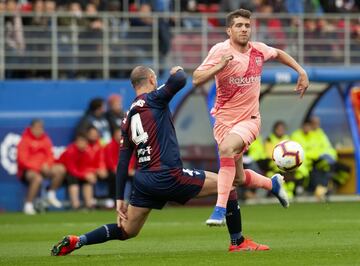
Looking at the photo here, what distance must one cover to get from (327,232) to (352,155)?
11.1 m

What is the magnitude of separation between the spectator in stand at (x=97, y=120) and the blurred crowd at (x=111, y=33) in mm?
1419

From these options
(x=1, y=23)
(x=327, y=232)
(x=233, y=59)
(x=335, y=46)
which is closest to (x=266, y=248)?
(x=233, y=59)

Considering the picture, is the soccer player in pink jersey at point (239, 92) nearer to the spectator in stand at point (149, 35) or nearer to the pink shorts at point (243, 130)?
the pink shorts at point (243, 130)

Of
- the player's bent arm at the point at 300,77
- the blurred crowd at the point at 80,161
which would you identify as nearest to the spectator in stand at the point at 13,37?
the blurred crowd at the point at 80,161

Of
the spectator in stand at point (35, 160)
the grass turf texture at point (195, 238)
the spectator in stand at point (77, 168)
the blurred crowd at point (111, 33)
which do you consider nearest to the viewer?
the grass turf texture at point (195, 238)

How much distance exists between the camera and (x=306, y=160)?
24922mm

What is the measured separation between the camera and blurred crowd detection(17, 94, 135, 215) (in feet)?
77.6

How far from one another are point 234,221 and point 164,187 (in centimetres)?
94

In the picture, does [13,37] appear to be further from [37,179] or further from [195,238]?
[195,238]

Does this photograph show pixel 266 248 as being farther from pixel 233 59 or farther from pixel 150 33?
pixel 150 33

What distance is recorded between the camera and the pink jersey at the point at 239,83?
12.7m

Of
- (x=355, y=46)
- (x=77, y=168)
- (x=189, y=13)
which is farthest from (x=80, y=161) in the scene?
(x=355, y=46)

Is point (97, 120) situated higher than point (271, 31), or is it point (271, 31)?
point (271, 31)

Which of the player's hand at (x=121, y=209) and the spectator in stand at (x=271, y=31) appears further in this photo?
the spectator in stand at (x=271, y=31)
